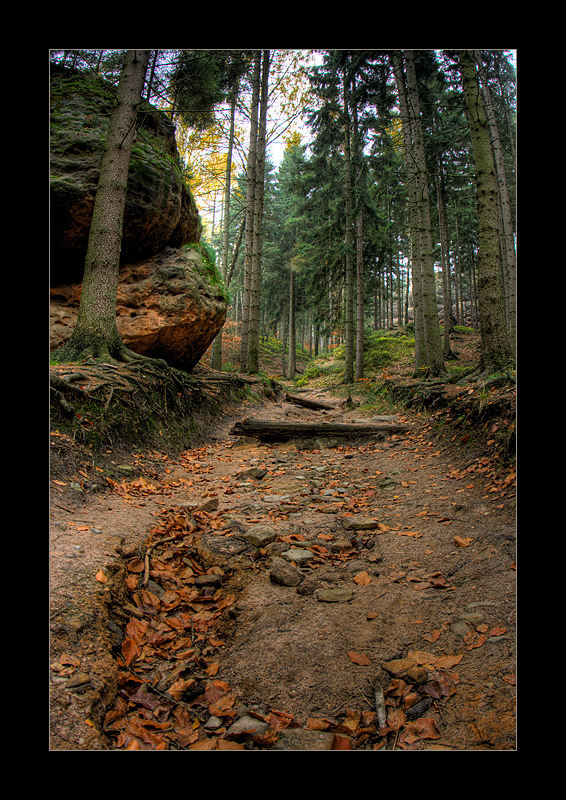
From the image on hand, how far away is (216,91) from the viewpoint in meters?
9.55

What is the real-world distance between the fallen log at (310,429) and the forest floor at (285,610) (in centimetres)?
243

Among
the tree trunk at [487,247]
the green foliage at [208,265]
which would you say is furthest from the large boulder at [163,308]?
the tree trunk at [487,247]

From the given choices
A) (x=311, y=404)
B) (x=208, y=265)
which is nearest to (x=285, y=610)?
(x=208, y=265)

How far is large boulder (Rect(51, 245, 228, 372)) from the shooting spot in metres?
7.08

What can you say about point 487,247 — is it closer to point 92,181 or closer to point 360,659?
point 360,659

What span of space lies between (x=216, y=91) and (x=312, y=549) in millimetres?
11429

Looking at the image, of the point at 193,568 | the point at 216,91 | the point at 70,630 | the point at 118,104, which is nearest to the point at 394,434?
the point at 193,568

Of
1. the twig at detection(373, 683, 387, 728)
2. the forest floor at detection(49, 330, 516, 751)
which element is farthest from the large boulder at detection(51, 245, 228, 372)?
the twig at detection(373, 683, 387, 728)

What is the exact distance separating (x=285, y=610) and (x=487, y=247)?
20.5 ft

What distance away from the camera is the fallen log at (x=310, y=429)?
7.01 meters

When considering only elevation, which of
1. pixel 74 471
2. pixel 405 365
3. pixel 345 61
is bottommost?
pixel 74 471

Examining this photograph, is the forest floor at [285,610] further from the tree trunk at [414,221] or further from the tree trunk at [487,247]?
the tree trunk at [414,221]

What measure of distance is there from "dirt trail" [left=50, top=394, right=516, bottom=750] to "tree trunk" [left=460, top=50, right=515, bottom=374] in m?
2.67
